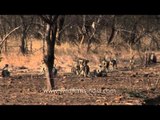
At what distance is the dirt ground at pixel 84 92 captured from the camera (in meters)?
11.1

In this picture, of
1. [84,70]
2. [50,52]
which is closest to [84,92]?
[50,52]

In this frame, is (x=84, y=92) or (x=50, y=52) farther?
(x=50, y=52)

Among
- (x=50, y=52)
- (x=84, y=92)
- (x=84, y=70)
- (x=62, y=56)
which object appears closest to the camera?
(x=84, y=92)

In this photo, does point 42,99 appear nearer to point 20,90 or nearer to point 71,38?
point 20,90

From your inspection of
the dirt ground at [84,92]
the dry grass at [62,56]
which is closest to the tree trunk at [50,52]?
the dirt ground at [84,92]

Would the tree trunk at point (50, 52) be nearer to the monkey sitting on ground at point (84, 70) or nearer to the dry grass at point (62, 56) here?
the monkey sitting on ground at point (84, 70)

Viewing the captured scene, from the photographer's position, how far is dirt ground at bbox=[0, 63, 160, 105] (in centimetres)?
1112

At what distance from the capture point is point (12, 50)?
1138 inches

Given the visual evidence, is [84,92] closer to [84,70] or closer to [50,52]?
[50,52]

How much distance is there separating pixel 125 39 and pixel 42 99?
23036mm

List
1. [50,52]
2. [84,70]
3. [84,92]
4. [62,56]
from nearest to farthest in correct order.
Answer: [84,92], [50,52], [84,70], [62,56]

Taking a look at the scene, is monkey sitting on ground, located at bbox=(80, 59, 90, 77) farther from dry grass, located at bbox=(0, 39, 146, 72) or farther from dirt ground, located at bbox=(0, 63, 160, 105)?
dry grass, located at bbox=(0, 39, 146, 72)

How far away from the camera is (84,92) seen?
13.0 m
